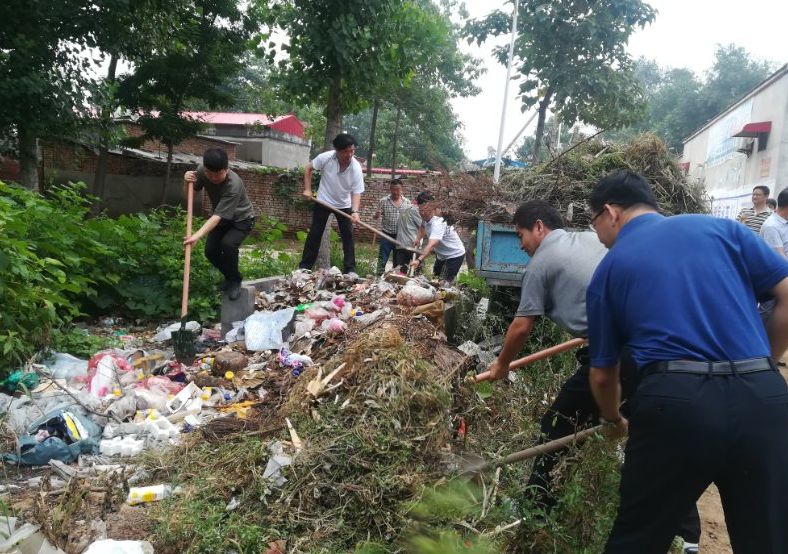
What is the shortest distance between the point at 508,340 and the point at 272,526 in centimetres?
147

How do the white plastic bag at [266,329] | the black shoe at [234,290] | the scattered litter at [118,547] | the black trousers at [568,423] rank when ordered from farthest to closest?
the black shoe at [234,290] < the white plastic bag at [266,329] < the black trousers at [568,423] < the scattered litter at [118,547]

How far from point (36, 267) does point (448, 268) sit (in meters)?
4.77

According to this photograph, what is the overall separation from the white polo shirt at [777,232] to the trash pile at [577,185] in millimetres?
835

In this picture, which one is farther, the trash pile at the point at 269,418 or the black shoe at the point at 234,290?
the black shoe at the point at 234,290

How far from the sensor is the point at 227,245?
18.0 ft

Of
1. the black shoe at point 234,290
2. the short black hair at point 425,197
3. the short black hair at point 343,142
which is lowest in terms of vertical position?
the black shoe at point 234,290

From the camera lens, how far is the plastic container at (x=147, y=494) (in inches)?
119

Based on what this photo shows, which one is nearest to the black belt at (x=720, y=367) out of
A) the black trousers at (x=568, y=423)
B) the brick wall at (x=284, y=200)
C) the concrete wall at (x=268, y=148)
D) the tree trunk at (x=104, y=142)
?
the black trousers at (x=568, y=423)

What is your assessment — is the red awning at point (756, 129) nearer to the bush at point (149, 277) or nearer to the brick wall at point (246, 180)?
the brick wall at point (246, 180)

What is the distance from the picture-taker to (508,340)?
3.18m

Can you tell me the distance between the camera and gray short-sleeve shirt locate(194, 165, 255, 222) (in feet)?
17.9

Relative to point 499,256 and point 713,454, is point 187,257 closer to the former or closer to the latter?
point 499,256

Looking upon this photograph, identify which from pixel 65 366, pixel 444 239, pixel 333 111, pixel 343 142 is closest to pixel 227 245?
pixel 65 366

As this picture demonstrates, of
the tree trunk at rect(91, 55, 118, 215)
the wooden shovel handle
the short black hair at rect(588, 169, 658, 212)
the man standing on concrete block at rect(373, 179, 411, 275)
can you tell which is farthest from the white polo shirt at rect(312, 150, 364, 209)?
the tree trunk at rect(91, 55, 118, 215)
